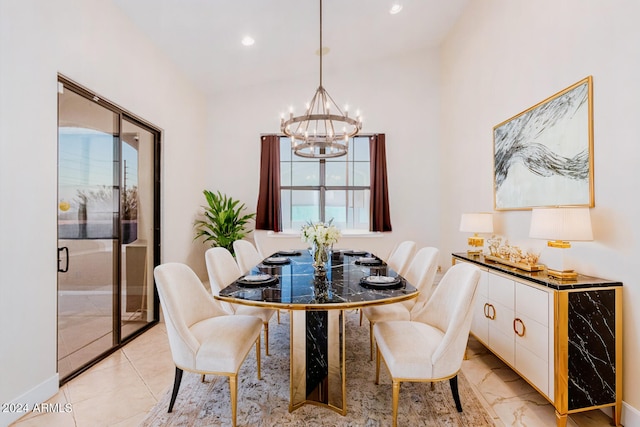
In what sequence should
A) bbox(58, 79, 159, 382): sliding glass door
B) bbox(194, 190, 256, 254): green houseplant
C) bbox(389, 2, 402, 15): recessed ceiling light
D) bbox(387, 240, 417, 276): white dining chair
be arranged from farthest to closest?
bbox(194, 190, 256, 254): green houseplant, bbox(389, 2, 402, 15): recessed ceiling light, bbox(387, 240, 417, 276): white dining chair, bbox(58, 79, 159, 382): sliding glass door

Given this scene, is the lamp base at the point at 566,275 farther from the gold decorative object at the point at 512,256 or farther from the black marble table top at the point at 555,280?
the gold decorative object at the point at 512,256

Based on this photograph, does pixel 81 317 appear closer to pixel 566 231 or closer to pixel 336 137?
pixel 336 137

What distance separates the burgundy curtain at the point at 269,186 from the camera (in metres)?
4.93

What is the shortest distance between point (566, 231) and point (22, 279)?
11.4 feet

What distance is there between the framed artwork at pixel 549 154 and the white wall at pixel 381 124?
172 cm

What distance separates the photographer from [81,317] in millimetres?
2543

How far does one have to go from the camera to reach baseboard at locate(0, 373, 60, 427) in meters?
1.80

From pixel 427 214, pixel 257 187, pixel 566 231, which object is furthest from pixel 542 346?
pixel 257 187

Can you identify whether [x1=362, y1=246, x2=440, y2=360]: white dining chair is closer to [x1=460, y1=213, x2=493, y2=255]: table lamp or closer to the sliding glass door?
[x1=460, y1=213, x2=493, y2=255]: table lamp

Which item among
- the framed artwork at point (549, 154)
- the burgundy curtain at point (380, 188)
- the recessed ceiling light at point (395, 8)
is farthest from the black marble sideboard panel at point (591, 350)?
the recessed ceiling light at point (395, 8)

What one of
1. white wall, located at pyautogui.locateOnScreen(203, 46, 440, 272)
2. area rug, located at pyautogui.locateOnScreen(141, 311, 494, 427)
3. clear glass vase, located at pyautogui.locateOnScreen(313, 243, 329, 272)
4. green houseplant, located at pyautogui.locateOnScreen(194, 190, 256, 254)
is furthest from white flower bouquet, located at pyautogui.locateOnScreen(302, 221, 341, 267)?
white wall, located at pyautogui.locateOnScreen(203, 46, 440, 272)

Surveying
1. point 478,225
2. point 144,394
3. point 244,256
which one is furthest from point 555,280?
point 144,394

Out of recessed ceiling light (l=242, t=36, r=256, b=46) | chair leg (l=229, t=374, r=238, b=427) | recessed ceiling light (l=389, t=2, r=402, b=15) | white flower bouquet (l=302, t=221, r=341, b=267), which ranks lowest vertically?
chair leg (l=229, t=374, r=238, b=427)

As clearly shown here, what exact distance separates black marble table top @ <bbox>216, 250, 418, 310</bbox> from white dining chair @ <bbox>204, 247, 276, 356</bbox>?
1.00 feet
